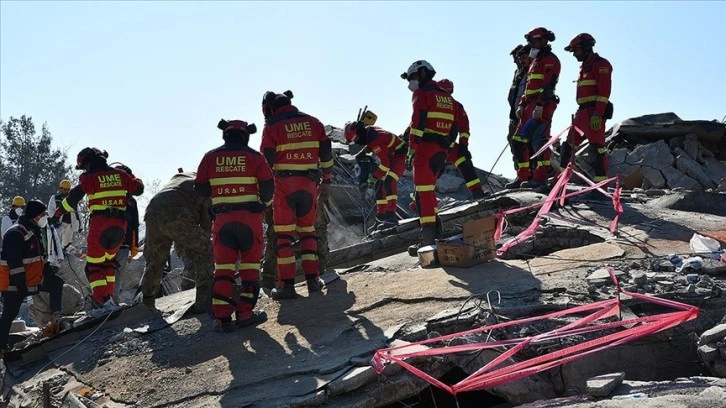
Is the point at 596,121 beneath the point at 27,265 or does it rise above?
above

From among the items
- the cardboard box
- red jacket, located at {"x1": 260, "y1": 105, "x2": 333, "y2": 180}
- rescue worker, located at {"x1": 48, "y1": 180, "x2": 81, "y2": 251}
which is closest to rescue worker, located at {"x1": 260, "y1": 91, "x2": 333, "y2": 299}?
red jacket, located at {"x1": 260, "y1": 105, "x2": 333, "y2": 180}

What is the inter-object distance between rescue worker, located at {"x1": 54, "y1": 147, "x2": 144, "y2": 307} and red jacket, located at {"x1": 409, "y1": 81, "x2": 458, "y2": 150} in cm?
359

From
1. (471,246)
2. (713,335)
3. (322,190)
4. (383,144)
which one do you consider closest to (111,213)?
(322,190)

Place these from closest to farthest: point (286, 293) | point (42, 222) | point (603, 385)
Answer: point (603, 385)
point (286, 293)
point (42, 222)

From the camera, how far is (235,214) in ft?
21.7

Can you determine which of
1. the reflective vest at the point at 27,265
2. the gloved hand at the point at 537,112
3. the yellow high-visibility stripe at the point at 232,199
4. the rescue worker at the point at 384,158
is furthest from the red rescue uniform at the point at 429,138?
the reflective vest at the point at 27,265

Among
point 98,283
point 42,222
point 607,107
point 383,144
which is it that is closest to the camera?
point 42,222

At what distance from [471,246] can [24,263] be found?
509cm

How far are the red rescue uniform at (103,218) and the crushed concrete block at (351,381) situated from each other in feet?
16.0

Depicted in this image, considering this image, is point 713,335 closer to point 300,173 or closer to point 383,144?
point 300,173

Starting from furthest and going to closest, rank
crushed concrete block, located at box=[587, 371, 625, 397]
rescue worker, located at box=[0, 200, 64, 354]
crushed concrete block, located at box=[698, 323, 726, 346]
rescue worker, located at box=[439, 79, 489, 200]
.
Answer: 1. rescue worker, located at box=[439, 79, 489, 200]
2. rescue worker, located at box=[0, 200, 64, 354]
3. crushed concrete block, located at box=[698, 323, 726, 346]
4. crushed concrete block, located at box=[587, 371, 625, 397]

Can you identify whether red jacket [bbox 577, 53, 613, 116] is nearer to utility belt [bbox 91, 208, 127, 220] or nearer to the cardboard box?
the cardboard box

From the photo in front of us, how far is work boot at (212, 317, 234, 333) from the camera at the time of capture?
665cm

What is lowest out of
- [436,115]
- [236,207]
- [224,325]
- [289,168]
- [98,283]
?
[224,325]
